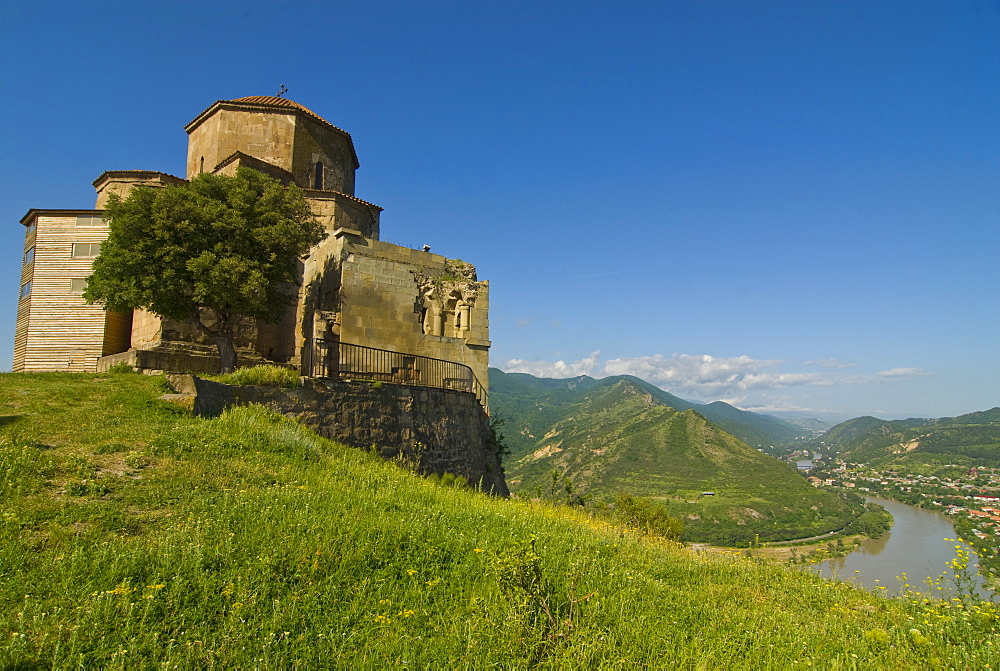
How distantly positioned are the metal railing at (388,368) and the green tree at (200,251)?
269 centimetres

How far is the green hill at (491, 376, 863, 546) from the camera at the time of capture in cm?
6669

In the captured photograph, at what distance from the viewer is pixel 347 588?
4.74 m

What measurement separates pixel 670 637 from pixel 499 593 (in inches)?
61.0

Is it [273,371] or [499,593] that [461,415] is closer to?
[273,371]

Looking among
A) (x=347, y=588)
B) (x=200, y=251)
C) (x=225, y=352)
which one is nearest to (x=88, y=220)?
(x=200, y=251)

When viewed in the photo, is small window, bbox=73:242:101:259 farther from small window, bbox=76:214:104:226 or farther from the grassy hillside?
the grassy hillside

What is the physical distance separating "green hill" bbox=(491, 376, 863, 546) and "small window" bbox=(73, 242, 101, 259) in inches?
1674

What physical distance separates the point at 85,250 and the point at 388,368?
14.0 m

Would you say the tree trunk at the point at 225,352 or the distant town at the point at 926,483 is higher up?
the tree trunk at the point at 225,352

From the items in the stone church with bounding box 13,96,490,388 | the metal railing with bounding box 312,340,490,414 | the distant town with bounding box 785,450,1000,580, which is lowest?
the distant town with bounding box 785,450,1000,580

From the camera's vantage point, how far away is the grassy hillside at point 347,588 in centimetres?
389

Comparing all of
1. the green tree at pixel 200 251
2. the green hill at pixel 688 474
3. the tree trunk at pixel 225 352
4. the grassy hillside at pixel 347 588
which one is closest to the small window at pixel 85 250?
the green tree at pixel 200 251

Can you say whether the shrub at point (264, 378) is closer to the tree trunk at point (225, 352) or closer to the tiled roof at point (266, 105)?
the tree trunk at point (225, 352)

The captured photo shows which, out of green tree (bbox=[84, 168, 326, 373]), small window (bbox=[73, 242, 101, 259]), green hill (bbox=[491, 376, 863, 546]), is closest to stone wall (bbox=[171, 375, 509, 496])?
green tree (bbox=[84, 168, 326, 373])
